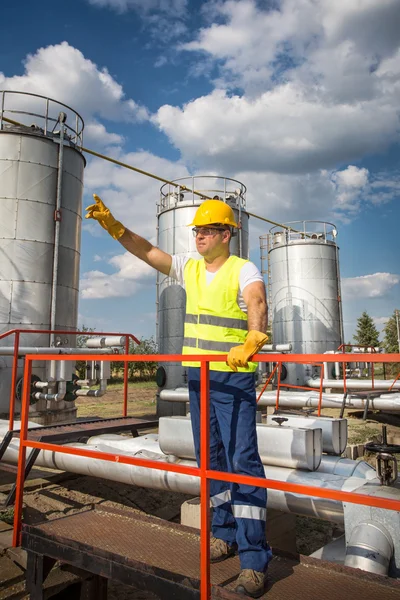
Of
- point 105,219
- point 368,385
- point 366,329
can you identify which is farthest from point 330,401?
point 366,329

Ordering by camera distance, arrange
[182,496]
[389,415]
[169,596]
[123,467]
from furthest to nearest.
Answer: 1. [389,415]
2. [182,496]
3. [123,467]
4. [169,596]

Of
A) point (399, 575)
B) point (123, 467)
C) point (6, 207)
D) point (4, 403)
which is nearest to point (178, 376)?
point (4, 403)

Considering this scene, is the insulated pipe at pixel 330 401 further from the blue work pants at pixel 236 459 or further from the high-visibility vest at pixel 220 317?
Result: the high-visibility vest at pixel 220 317

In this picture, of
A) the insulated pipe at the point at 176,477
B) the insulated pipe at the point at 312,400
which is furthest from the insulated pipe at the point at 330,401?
the insulated pipe at the point at 176,477

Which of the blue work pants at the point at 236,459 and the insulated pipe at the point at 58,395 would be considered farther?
the insulated pipe at the point at 58,395

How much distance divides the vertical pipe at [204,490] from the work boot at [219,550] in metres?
0.39

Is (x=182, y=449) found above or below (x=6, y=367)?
below

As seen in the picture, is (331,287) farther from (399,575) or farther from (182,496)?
(399,575)

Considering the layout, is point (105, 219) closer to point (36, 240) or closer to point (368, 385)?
point (36, 240)

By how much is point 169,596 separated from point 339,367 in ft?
44.2

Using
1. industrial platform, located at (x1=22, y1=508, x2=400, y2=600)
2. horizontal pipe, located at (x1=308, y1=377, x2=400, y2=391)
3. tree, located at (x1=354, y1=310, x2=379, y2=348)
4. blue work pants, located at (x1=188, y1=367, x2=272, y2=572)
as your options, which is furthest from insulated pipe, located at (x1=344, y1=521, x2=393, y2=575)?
tree, located at (x1=354, y1=310, x2=379, y2=348)

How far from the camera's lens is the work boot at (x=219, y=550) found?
2.99 metres

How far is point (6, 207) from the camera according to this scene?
920 cm

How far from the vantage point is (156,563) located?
2.98m
